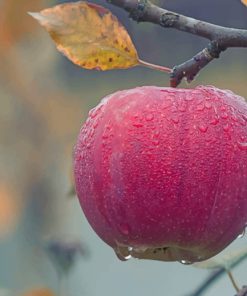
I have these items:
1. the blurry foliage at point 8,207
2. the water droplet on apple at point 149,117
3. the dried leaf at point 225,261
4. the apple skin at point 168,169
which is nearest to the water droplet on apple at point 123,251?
the apple skin at point 168,169

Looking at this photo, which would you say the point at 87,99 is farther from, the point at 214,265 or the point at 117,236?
the point at 117,236

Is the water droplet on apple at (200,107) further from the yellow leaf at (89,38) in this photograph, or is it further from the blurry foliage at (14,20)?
the blurry foliage at (14,20)

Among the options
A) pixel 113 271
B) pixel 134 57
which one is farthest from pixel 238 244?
pixel 134 57

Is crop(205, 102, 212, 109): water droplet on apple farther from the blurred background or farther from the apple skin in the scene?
the blurred background

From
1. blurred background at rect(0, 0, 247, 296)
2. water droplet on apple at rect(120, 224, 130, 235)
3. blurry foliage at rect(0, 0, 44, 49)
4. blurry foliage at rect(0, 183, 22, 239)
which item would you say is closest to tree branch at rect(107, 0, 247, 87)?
water droplet on apple at rect(120, 224, 130, 235)

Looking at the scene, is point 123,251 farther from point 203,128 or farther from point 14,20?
point 14,20

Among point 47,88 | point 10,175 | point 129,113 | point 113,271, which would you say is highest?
point 129,113
